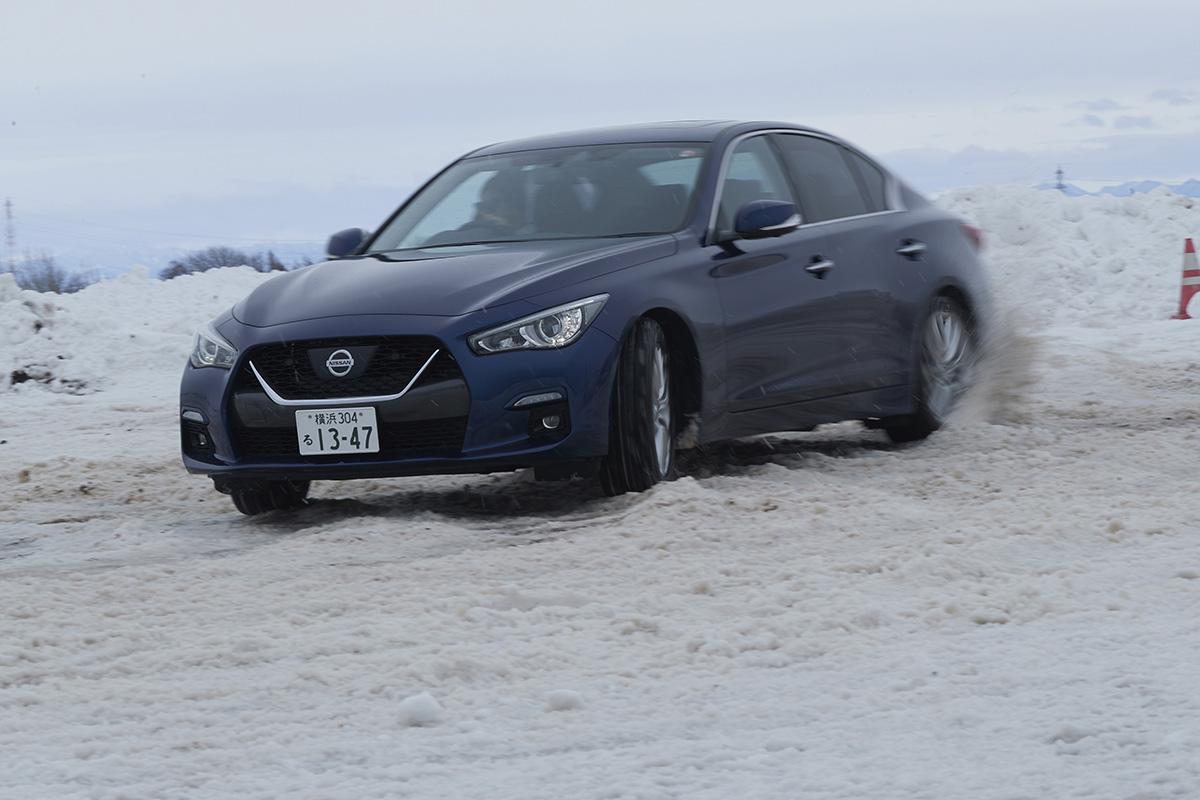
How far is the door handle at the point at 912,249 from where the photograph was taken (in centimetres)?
834

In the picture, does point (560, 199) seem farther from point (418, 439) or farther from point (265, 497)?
point (265, 497)

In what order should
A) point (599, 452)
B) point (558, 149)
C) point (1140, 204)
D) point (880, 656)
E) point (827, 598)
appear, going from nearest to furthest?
1. point (880, 656)
2. point (827, 598)
3. point (599, 452)
4. point (558, 149)
5. point (1140, 204)

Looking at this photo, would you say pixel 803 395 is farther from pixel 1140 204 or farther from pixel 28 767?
pixel 1140 204

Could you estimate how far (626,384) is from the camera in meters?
6.35

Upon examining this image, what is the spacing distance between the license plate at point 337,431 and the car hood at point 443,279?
1.15 ft

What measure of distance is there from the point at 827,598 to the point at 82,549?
282cm

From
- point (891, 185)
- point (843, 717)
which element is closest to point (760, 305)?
point (891, 185)

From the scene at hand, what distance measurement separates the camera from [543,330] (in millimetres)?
6234

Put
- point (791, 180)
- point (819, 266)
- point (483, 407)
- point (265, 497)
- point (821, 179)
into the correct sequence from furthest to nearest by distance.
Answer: point (821, 179) < point (791, 180) < point (819, 266) < point (265, 497) < point (483, 407)

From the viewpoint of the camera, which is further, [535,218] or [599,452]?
[535,218]

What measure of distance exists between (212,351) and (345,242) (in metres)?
1.20

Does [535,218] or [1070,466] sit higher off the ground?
[535,218]

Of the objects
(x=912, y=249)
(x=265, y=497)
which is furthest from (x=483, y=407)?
(x=912, y=249)

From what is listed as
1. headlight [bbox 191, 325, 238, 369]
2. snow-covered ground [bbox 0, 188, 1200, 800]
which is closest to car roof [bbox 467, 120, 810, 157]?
snow-covered ground [bbox 0, 188, 1200, 800]
